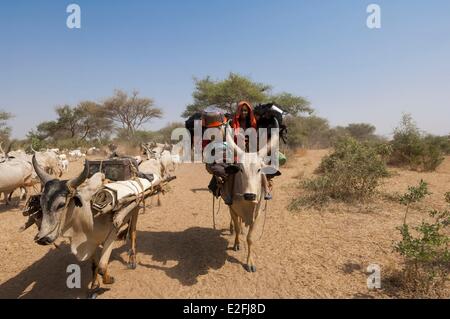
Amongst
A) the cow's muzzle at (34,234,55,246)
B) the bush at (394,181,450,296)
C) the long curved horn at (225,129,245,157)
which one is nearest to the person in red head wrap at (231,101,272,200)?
the long curved horn at (225,129,245,157)

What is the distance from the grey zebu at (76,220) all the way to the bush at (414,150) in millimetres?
15271

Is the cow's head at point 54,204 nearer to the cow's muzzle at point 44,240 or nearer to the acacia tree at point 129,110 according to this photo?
the cow's muzzle at point 44,240

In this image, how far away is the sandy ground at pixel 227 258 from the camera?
4.38 m

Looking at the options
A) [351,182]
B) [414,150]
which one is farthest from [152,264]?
[414,150]

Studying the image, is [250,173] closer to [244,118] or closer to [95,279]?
[244,118]

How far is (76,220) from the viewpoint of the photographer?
12.5 ft

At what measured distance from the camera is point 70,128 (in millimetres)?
37594

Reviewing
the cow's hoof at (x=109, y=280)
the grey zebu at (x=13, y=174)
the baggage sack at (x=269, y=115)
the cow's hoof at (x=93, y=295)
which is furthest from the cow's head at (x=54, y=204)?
the grey zebu at (x=13, y=174)

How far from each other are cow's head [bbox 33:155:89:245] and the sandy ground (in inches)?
58.0

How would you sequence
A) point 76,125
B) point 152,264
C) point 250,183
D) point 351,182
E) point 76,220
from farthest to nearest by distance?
1. point 76,125
2. point 351,182
3. point 152,264
4. point 250,183
5. point 76,220

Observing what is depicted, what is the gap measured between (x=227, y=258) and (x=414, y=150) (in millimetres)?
13691
